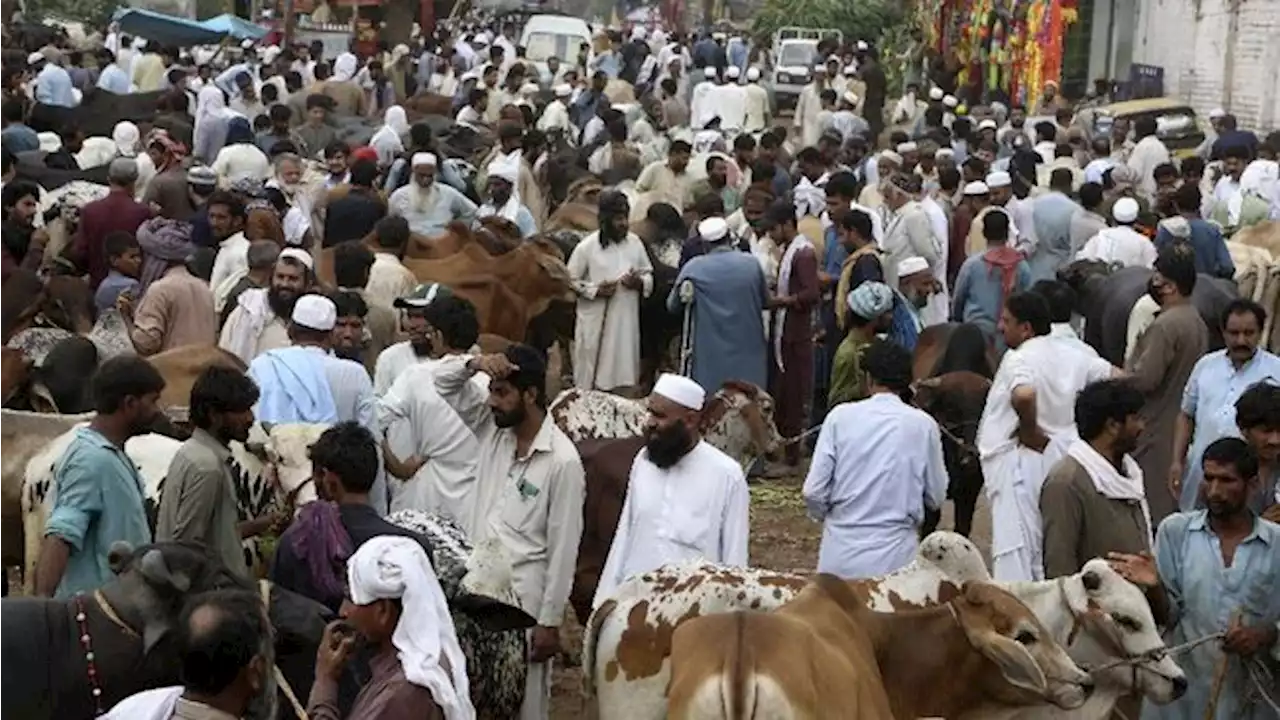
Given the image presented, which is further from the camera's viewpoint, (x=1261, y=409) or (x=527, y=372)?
(x=527, y=372)

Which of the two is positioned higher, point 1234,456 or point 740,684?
point 1234,456

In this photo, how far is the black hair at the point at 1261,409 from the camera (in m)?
7.53

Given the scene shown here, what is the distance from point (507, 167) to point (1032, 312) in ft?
29.1

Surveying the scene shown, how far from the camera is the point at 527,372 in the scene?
25.6 ft

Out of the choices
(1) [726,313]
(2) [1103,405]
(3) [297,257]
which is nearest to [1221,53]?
(1) [726,313]

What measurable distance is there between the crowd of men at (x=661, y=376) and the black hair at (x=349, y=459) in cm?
1

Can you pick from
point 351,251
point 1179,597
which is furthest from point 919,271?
point 1179,597

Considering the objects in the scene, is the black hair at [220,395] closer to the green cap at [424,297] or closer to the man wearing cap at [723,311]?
the green cap at [424,297]

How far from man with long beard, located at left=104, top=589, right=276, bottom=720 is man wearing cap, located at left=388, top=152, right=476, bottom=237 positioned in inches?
406

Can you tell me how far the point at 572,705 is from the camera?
9.39m

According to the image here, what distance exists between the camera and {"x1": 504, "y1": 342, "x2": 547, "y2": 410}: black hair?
7785 mm

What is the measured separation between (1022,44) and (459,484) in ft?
84.6

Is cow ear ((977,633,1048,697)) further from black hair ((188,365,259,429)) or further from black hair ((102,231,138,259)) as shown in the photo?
black hair ((102,231,138,259))

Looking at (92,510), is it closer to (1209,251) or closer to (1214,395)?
(1214,395)
